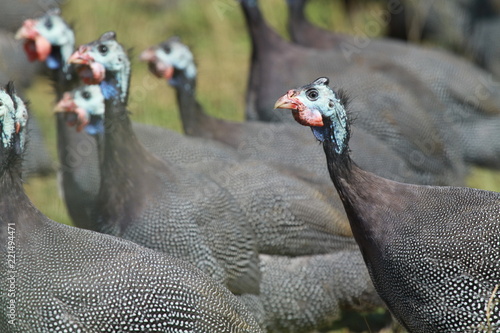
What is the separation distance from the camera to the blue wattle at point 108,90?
4.49 meters

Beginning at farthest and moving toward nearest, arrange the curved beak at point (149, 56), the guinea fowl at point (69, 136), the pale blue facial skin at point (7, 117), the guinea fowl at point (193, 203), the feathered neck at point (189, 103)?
the feathered neck at point (189, 103)
the curved beak at point (149, 56)
the guinea fowl at point (69, 136)
the guinea fowl at point (193, 203)
the pale blue facial skin at point (7, 117)

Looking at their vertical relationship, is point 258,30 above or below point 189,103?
above

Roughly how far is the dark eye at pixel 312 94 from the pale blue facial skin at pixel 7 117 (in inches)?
46.6

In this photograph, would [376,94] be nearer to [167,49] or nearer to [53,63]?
[167,49]

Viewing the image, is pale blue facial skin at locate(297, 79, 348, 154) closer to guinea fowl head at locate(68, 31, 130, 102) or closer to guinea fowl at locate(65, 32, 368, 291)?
guinea fowl at locate(65, 32, 368, 291)

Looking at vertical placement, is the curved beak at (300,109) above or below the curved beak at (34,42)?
above

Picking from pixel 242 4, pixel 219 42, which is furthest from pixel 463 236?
pixel 219 42

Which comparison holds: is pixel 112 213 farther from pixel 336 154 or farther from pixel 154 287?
pixel 336 154

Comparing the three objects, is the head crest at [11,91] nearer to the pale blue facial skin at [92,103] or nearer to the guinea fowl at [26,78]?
the pale blue facial skin at [92,103]

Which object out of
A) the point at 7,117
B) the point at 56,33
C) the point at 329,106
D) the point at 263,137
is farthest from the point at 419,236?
the point at 56,33

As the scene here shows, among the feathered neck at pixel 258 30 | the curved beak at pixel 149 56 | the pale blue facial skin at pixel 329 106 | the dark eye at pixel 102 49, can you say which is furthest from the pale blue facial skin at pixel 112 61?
the feathered neck at pixel 258 30

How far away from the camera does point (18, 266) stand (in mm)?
3395

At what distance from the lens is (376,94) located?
588 centimetres

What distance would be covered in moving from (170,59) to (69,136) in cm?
84
